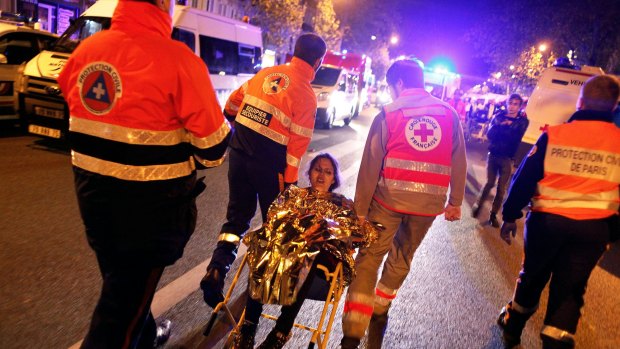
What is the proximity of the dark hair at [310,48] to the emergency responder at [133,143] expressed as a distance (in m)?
1.41

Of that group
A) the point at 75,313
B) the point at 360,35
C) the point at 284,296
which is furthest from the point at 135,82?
the point at 360,35

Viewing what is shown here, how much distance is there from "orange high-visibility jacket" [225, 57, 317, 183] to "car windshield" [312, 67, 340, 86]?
11985 millimetres

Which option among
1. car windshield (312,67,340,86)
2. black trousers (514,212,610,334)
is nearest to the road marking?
black trousers (514,212,610,334)

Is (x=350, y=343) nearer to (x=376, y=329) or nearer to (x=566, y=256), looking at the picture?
(x=376, y=329)

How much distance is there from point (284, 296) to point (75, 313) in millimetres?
1598

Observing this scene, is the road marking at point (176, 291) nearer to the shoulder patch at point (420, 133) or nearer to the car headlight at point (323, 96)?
the shoulder patch at point (420, 133)

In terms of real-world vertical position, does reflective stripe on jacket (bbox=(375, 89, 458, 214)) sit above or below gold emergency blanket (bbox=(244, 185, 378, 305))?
above

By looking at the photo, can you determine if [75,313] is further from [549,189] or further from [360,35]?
[360,35]

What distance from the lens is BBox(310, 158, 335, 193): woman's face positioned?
314cm

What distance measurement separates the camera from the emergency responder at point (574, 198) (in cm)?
272

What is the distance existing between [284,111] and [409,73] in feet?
3.18

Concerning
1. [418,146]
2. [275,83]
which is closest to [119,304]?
[275,83]

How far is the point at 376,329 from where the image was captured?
3.21 m

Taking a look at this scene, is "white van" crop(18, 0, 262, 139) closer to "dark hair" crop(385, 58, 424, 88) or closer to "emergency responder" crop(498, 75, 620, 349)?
"dark hair" crop(385, 58, 424, 88)
